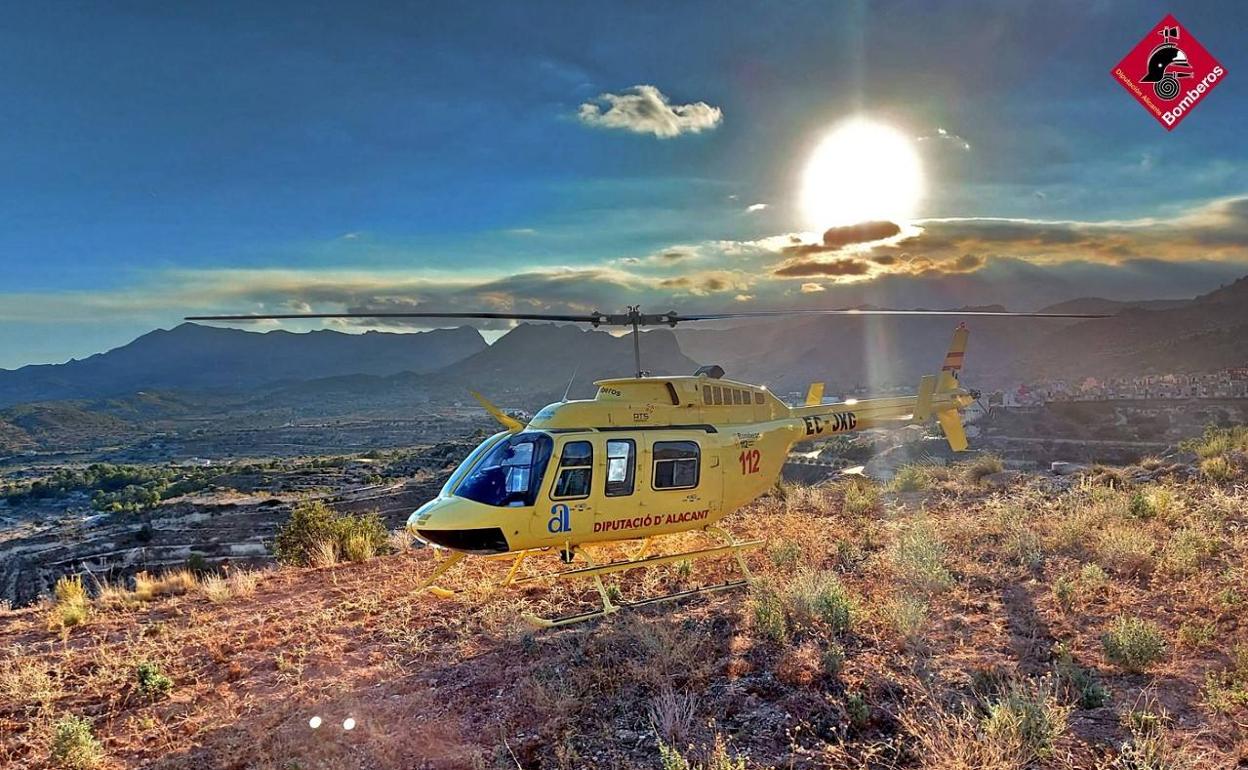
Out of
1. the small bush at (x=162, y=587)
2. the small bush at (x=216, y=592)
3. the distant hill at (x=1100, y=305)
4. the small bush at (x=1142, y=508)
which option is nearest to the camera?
the small bush at (x=216, y=592)

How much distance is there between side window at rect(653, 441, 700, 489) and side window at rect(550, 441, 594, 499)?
3.68ft

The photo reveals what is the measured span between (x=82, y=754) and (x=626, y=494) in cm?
634

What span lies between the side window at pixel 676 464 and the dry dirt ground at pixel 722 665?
5.47 feet

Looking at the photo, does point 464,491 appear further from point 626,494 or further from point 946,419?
point 946,419

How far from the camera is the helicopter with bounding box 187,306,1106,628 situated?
816 cm

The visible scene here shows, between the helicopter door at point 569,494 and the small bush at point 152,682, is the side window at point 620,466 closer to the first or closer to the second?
the helicopter door at point 569,494

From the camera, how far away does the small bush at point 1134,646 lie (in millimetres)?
5961

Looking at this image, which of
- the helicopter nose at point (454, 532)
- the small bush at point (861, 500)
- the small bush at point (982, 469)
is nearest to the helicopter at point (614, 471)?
the helicopter nose at point (454, 532)

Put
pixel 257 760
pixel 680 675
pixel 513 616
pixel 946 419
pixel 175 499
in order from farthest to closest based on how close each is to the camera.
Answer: pixel 175 499, pixel 946 419, pixel 513 616, pixel 680 675, pixel 257 760

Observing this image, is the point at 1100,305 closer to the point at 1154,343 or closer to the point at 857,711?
the point at 1154,343

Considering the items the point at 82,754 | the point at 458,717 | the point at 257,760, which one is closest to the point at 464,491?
the point at 458,717

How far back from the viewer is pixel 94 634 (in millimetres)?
8492

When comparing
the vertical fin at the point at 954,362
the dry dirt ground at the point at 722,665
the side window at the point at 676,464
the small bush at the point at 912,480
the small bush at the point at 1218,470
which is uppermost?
the vertical fin at the point at 954,362

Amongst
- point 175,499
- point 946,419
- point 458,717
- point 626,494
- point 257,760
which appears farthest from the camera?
point 175,499
